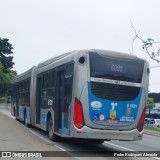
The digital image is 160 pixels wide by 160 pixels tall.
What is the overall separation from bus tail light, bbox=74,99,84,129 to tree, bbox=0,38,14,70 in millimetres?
88262

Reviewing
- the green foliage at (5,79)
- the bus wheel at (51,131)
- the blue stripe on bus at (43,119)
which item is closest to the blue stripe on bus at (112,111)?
the bus wheel at (51,131)

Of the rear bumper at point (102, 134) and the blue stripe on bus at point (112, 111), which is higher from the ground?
the blue stripe on bus at point (112, 111)

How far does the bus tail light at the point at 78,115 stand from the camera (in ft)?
44.2

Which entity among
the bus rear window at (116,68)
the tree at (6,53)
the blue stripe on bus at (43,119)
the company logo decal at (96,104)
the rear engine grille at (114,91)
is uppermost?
the tree at (6,53)

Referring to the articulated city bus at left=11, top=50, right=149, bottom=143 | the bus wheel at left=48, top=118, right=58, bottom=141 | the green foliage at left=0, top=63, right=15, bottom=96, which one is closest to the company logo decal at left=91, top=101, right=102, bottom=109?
the articulated city bus at left=11, top=50, right=149, bottom=143

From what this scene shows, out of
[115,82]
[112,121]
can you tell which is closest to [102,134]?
[112,121]

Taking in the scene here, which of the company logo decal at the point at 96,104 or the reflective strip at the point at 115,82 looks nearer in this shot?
the company logo decal at the point at 96,104

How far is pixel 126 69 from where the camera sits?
14.2 m

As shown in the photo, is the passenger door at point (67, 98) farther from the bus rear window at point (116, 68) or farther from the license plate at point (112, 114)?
the license plate at point (112, 114)

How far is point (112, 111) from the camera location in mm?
13812

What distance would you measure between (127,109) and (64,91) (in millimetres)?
2322

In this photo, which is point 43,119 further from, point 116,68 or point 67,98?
point 116,68

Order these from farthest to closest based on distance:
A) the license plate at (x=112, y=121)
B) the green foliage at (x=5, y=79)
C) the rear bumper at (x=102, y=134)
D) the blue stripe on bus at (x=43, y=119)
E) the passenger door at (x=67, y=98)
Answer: the green foliage at (x=5, y=79) < the blue stripe on bus at (x=43, y=119) < the passenger door at (x=67, y=98) < the license plate at (x=112, y=121) < the rear bumper at (x=102, y=134)

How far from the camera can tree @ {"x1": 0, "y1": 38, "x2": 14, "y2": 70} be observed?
101 metres
